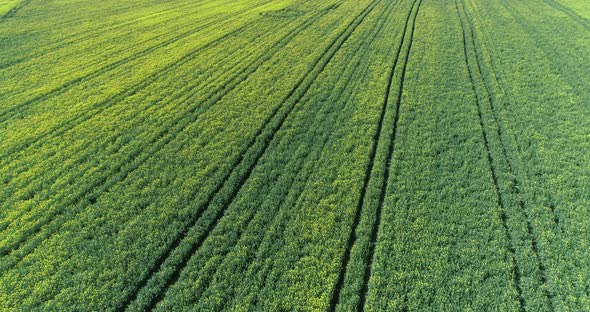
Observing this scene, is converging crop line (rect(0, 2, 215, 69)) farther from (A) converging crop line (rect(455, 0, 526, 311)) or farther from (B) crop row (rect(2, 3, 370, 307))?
(A) converging crop line (rect(455, 0, 526, 311))

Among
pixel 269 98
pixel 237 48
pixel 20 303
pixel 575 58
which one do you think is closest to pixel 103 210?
pixel 20 303

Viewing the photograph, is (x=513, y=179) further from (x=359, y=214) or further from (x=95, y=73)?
(x=95, y=73)

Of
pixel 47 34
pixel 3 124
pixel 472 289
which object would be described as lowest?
pixel 472 289

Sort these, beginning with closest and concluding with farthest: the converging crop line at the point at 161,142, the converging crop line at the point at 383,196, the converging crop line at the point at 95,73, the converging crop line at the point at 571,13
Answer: the converging crop line at the point at 383,196 < the converging crop line at the point at 161,142 < the converging crop line at the point at 95,73 < the converging crop line at the point at 571,13

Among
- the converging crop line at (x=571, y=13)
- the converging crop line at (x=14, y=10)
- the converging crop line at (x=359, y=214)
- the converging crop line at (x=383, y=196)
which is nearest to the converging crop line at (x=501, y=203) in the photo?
the converging crop line at (x=383, y=196)

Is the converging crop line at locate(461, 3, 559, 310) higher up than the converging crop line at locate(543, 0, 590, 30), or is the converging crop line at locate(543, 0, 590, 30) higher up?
the converging crop line at locate(543, 0, 590, 30)

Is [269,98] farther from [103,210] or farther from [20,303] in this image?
[20,303]

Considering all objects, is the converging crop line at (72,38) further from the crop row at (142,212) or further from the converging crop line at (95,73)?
the crop row at (142,212)

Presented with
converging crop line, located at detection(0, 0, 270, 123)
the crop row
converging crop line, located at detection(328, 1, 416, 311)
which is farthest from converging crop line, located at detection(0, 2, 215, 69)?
converging crop line, located at detection(328, 1, 416, 311)
